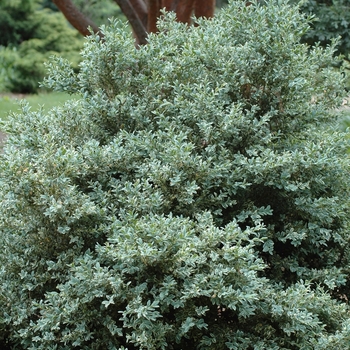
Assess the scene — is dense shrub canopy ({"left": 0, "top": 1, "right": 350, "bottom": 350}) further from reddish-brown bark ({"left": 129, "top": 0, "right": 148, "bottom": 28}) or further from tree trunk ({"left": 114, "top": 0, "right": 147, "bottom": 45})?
reddish-brown bark ({"left": 129, "top": 0, "right": 148, "bottom": 28})

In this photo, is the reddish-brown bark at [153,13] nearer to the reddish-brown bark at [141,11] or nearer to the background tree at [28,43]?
the reddish-brown bark at [141,11]

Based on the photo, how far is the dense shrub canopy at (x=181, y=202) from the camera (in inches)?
112

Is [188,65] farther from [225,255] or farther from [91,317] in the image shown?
[91,317]

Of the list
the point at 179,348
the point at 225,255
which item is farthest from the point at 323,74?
the point at 179,348

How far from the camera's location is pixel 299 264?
3.51m

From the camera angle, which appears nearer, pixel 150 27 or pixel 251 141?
pixel 251 141

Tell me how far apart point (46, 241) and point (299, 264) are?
4.95 feet

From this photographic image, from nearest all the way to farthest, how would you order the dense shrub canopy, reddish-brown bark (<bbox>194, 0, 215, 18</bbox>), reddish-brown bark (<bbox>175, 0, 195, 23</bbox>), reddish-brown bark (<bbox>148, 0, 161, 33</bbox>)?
1. the dense shrub canopy
2. reddish-brown bark (<bbox>175, 0, 195, 23</bbox>)
3. reddish-brown bark (<bbox>194, 0, 215, 18</bbox>)
4. reddish-brown bark (<bbox>148, 0, 161, 33</bbox>)

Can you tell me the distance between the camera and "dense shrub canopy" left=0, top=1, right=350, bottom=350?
9.31 ft

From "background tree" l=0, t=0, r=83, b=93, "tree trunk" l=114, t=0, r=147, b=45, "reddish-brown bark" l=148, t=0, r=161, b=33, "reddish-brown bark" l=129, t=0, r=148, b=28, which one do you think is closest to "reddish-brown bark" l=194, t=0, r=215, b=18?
"reddish-brown bark" l=148, t=0, r=161, b=33

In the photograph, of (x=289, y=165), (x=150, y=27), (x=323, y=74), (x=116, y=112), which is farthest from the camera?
(x=150, y=27)

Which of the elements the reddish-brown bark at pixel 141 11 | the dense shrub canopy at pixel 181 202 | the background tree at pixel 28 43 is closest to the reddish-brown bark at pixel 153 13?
the reddish-brown bark at pixel 141 11

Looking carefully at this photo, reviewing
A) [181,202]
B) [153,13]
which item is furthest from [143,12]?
[181,202]

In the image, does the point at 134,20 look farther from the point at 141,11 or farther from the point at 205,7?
the point at 205,7
